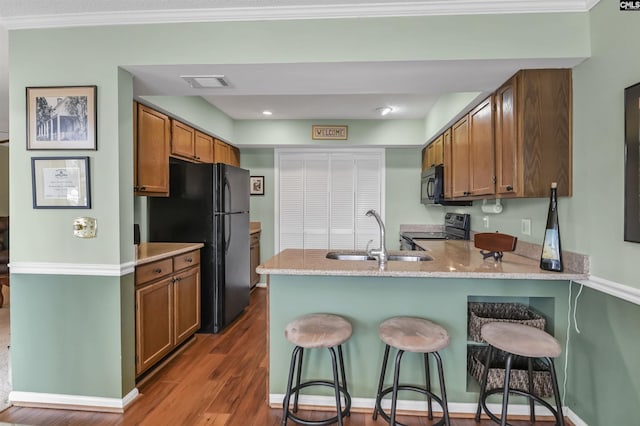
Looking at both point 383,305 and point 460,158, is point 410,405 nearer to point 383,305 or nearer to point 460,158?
point 383,305

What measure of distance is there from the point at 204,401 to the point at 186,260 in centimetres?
122

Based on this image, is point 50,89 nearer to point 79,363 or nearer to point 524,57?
point 79,363

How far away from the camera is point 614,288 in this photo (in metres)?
1.66

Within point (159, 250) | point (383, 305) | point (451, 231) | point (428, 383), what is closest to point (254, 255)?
point (159, 250)

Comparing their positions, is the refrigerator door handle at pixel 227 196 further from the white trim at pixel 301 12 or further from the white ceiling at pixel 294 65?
the white trim at pixel 301 12

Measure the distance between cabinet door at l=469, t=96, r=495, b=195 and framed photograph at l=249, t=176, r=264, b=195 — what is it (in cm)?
314

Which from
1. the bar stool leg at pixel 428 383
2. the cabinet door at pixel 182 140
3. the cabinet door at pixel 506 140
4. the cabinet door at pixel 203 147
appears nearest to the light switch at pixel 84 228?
the cabinet door at pixel 182 140

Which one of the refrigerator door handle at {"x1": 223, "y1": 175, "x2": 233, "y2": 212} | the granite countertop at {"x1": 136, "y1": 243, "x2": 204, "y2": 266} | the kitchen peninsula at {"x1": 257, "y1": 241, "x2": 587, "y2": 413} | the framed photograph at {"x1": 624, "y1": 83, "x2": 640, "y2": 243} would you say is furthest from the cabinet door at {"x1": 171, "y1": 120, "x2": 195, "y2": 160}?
the framed photograph at {"x1": 624, "y1": 83, "x2": 640, "y2": 243}

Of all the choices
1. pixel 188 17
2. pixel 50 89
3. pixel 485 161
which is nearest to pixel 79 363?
pixel 50 89

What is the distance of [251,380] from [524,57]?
9.01 feet

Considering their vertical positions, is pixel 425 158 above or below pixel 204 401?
above

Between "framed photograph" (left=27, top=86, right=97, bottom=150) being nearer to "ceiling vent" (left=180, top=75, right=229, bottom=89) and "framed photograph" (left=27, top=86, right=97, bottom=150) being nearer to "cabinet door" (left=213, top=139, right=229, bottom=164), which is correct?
"ceiling vent" (left=180, top=75, right=229, bottom=89)

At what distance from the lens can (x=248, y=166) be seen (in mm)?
5199

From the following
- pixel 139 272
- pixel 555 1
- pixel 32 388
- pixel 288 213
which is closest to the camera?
pixel 555 1
